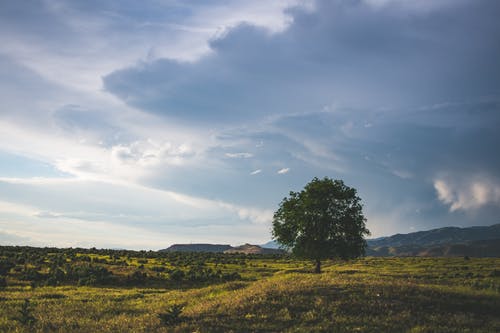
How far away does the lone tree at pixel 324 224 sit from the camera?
179 feet

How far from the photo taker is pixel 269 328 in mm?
17062

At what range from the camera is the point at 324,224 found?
5478 centimetres

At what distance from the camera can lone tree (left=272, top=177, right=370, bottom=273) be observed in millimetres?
54469

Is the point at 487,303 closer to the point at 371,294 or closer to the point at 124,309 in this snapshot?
the point at 371,294

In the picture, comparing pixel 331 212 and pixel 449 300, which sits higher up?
pixel 331 212

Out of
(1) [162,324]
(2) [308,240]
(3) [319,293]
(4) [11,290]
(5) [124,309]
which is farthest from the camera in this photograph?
(2) [308,240]

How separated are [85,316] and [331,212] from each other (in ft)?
128

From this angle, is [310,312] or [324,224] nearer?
[310,312]

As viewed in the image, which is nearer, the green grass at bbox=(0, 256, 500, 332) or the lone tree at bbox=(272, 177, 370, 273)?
the green grass at bbox=(0, 256, 500, 332)

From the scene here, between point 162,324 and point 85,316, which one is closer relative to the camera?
point 162,324

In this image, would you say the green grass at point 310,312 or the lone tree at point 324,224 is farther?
the lone tree at point 324,224

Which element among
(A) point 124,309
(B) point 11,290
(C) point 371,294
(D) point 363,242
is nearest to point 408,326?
(C) point 371,294

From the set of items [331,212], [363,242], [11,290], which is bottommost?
[11,290]

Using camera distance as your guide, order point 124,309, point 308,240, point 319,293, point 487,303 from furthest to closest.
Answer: point 308,240
point 124,309
point 319,293
point 487,303
